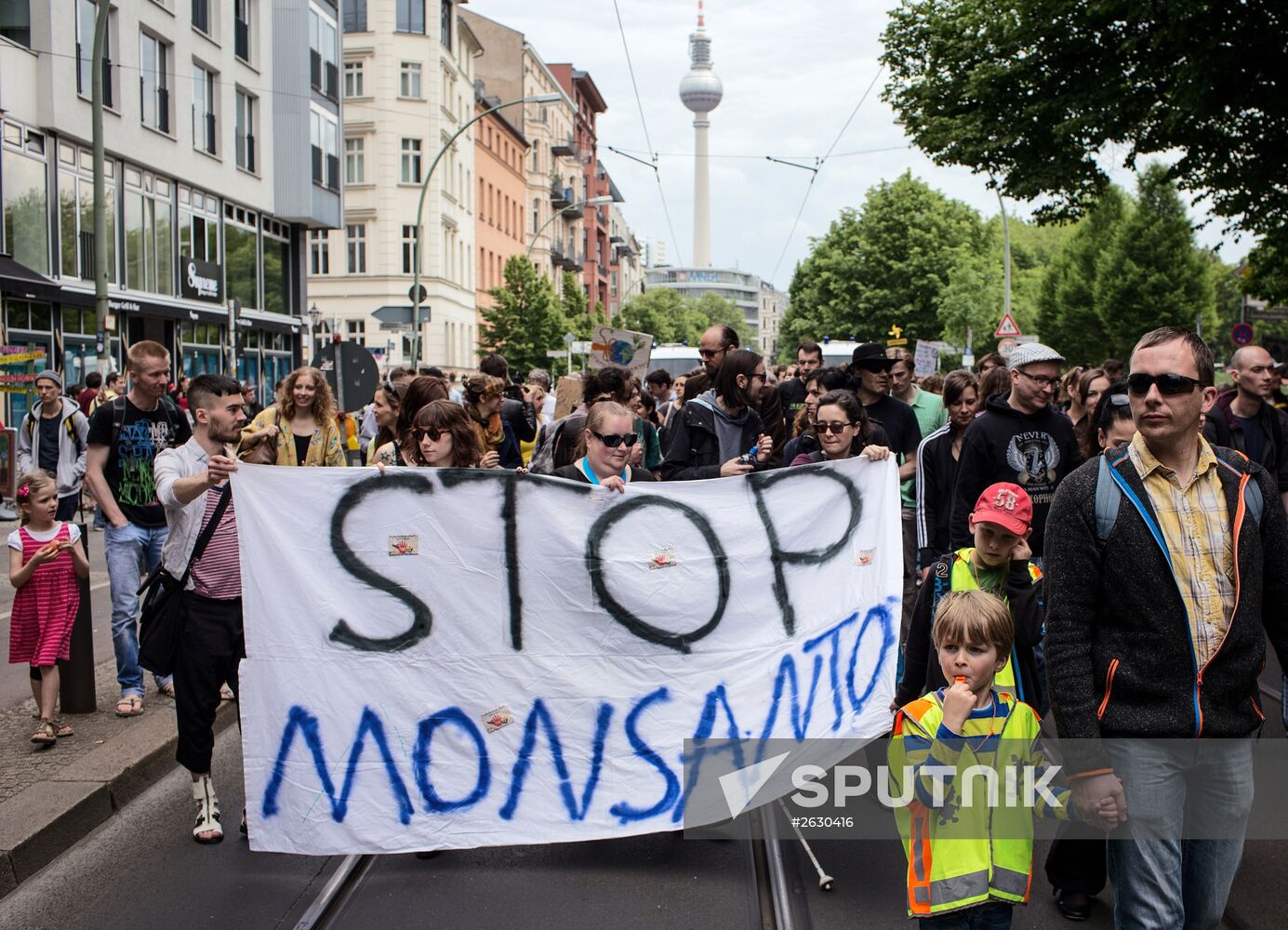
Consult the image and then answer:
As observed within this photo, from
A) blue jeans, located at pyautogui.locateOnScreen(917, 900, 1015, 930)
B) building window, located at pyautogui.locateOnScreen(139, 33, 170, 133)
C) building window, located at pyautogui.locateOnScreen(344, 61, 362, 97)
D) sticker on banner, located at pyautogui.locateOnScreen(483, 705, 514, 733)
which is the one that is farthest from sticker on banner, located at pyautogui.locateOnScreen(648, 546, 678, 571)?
building window, located at pyautogui.locateOnScreen(344, 61, 362, 97)

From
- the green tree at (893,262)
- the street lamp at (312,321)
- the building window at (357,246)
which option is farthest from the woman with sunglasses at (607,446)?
the green tree at (893,262)

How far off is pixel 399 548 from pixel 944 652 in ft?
7.24

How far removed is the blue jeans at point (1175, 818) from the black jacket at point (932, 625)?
94 centimetres

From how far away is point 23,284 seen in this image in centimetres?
2092

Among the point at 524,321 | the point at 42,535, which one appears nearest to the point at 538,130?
the point at 524,321

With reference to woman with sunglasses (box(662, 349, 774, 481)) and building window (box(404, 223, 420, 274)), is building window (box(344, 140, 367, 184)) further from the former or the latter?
woman with sunglasses (box(662, 349, 774, 481))

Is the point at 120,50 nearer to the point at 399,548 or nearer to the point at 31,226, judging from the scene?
the point at 31,226

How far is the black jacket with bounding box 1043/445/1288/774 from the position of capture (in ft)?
10.7

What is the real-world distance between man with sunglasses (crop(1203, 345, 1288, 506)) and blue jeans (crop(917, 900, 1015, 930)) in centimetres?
510

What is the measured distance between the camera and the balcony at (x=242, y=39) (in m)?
32.0

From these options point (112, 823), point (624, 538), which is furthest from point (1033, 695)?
point (112, 823)

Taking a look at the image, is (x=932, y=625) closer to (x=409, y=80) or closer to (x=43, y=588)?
(x=43, y=588)

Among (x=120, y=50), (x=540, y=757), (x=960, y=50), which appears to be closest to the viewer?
(x=540, y=757)

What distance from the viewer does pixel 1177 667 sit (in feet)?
10.7
